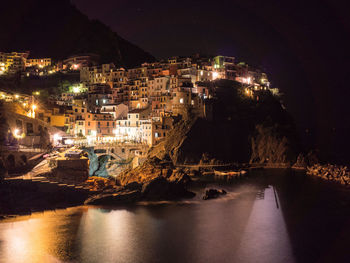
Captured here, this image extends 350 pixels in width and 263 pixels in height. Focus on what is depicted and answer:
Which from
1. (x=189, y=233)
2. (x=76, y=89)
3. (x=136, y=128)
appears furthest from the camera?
(x=76, y=89)

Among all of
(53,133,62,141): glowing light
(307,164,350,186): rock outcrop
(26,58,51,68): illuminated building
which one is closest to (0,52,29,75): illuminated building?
(26,58,51,68): illuminated building

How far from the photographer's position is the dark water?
19.0m

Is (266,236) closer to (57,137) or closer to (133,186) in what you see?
(133,186)

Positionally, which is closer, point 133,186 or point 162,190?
point 162,190

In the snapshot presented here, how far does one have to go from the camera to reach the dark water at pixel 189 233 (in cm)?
1903

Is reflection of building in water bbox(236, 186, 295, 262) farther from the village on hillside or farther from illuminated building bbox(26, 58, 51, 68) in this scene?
illuminated building bbox(26, 58, 51, 68)

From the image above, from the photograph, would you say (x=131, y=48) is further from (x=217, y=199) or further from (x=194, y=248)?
(x=194, y=248)

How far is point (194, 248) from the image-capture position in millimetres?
20312

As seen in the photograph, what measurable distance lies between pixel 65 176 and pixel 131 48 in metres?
72.7

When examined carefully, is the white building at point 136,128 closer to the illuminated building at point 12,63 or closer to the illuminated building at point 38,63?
the illuminated building at point 12,63

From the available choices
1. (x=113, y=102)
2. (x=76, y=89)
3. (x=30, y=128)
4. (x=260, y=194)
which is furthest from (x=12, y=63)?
(x=260, y=194)

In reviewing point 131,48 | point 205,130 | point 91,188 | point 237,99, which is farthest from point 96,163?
point 131,48

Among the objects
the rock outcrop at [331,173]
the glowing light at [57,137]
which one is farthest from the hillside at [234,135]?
the glowing light at [57,137]

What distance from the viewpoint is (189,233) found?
74.8 feet
